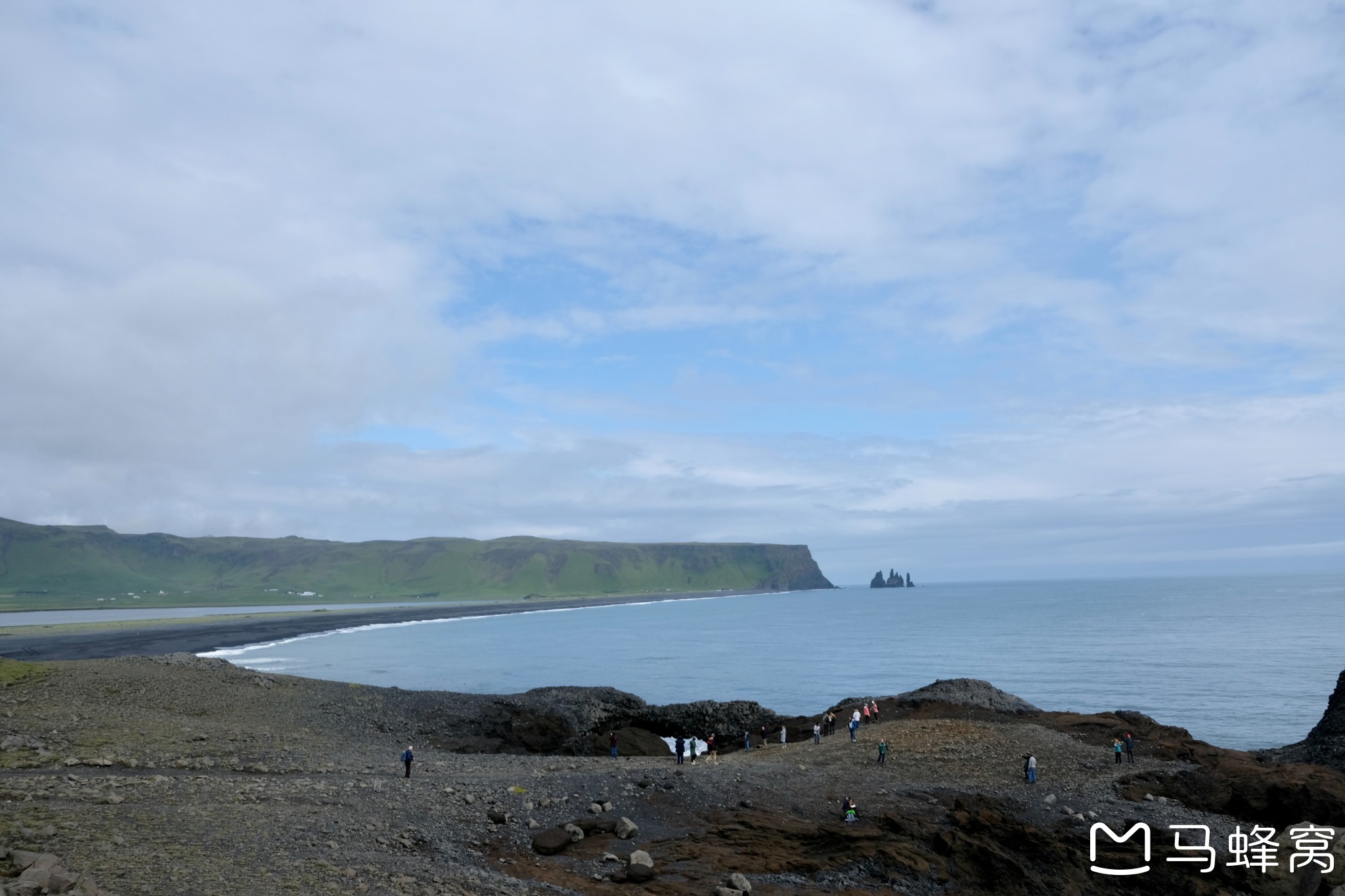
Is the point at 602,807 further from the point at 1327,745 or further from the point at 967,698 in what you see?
the point at 1327,745

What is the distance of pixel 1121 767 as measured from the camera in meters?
34.7

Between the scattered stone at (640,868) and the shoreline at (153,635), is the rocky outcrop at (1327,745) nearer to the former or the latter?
the scattered stone at (640,868)

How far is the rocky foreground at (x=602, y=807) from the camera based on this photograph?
18.6 metres

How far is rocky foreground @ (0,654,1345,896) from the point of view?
60.9 ft

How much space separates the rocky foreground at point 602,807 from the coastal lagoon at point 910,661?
2526 cm

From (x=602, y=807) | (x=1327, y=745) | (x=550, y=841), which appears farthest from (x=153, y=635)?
(x=1327, y=745)

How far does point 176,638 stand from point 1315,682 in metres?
135

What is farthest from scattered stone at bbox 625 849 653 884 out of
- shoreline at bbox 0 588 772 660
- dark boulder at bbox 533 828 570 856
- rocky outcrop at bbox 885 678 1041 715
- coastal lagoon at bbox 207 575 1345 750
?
shoreline at bbox 0 588 772 660

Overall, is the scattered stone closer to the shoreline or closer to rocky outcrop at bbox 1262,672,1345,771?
rocky outcrop at bbox 1262,672,1345,771

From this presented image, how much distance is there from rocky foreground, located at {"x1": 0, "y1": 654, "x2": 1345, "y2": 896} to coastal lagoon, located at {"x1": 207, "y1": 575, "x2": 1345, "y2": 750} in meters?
25.3

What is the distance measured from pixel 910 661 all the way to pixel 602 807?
85549 mm

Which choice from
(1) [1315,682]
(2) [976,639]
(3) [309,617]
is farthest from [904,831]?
(3) [309,617]

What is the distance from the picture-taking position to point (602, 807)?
2577 cm

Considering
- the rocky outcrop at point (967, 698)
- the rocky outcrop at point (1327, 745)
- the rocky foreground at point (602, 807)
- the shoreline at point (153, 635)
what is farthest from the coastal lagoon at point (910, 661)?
the rocky foreground at point (602, 807)
